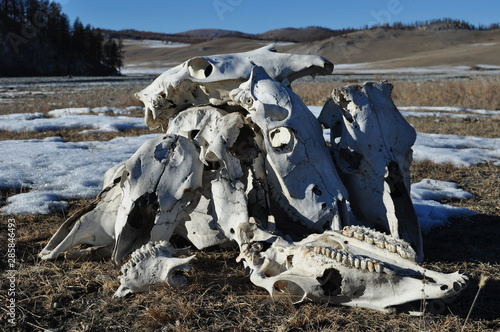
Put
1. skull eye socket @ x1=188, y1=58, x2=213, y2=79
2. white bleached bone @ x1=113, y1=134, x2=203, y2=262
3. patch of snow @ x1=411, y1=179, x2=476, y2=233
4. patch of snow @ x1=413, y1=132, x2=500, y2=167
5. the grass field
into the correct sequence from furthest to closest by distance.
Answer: patch of snow @ x1=413, y1=132, x2=500, y2=167 → patch of snow @ x1=411, y1=179, x2=476, y2=233 → skull eye socket @ x1=188, y1=58, x2=213, y2=79 → white bleached bone @ x1=113, y1=134, x2=203, y2=262 → the grass field

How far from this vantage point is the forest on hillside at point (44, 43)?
54.4 metres

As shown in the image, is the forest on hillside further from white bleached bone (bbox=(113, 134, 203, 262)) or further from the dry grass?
white bleached bone (bbox=(113, 134, 203, 262))

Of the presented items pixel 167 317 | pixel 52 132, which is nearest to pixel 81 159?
pixel 52 132

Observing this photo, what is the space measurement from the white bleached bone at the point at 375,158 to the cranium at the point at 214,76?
50cm

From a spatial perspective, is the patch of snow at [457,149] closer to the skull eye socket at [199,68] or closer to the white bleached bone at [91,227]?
the skull eye socket at [199,68]

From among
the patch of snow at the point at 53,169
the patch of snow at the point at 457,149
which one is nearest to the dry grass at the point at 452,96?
the patch of snow at the point at 457,149

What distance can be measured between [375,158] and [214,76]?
5.18 ft

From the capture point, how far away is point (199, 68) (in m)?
4.54

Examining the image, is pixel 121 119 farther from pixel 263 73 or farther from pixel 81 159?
pixel 263 73

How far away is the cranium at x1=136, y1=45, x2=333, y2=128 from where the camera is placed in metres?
4.32

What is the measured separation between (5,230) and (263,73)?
116 inches

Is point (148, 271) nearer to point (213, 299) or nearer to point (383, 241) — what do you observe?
point (213, 299)

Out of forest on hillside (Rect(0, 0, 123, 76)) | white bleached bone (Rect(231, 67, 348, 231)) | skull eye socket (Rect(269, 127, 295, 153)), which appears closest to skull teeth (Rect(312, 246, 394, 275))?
white bleached bone (Rect(231, 67, 348, 231))

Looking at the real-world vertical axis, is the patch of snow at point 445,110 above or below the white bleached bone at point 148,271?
above
